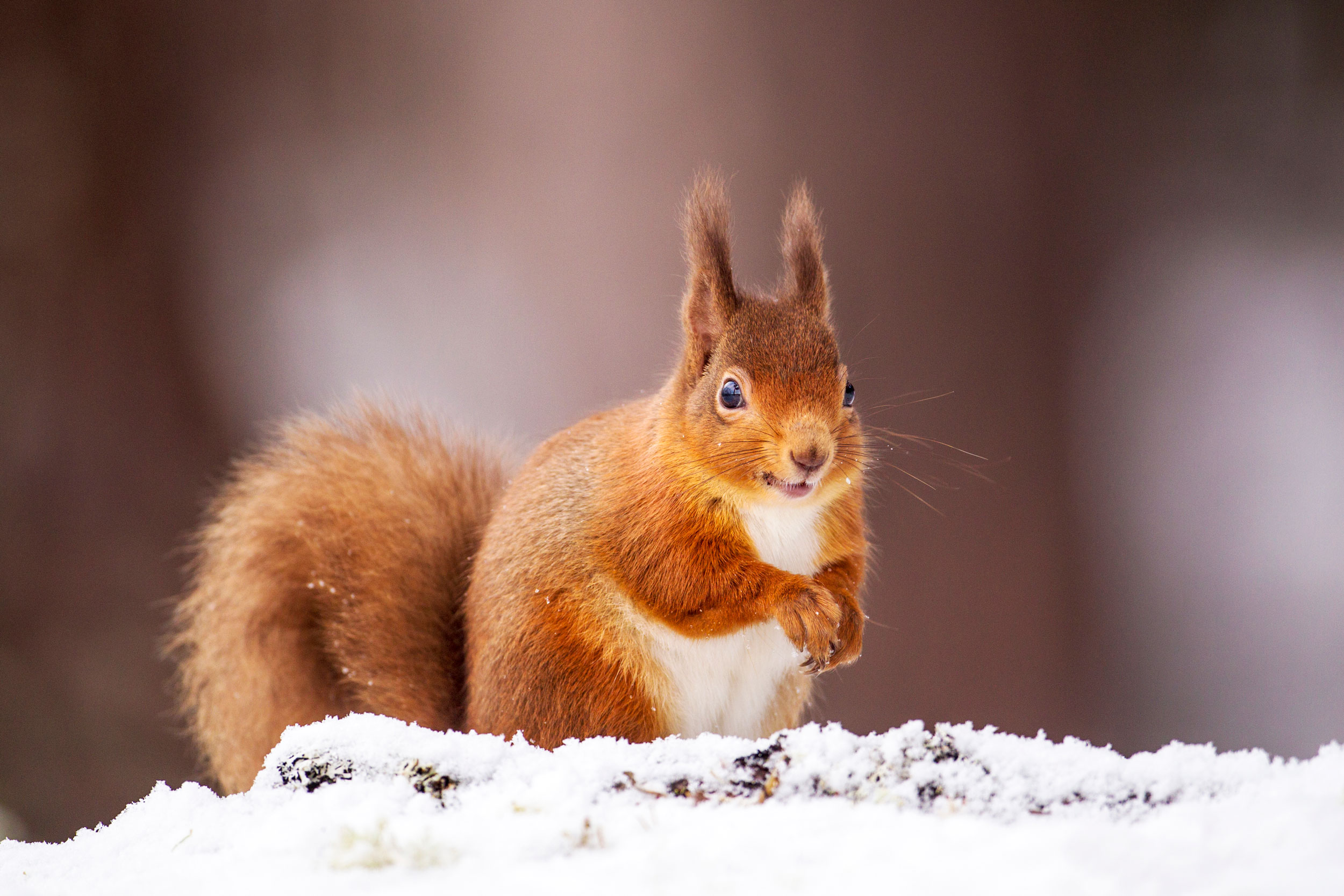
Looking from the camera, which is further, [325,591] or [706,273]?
[325,591]

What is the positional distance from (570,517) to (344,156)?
1.21 metres

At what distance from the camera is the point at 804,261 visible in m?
0.93

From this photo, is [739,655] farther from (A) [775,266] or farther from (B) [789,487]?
(A) [775,266]

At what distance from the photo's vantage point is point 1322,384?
1579 millimetres

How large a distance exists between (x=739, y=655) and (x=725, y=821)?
35 cm

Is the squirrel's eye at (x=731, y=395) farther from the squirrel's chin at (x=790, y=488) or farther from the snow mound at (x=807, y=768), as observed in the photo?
the snow mound at (x=807, y=768)

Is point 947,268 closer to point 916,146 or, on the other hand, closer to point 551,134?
point 916,146

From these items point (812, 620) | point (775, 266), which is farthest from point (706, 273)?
point (775, 266)

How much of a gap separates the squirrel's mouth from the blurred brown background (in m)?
0.77

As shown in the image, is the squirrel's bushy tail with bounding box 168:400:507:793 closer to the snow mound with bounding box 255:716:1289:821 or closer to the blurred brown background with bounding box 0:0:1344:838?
the snow mound with bounding box 255:716:1289:821

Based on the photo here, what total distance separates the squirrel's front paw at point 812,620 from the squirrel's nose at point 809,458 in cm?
10

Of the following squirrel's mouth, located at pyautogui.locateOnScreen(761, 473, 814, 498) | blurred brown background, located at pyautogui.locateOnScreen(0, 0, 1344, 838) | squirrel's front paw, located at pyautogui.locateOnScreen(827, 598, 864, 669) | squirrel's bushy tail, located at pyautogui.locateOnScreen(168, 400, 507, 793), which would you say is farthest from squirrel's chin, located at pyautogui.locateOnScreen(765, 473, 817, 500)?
blurred brown background, located at pyautogui.locateOnScreen(0, 0, 1344, 838)

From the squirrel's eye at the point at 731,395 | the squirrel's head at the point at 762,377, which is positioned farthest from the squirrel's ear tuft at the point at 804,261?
the squirrel's eye at the point at 731,395

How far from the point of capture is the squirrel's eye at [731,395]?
2.78ft
